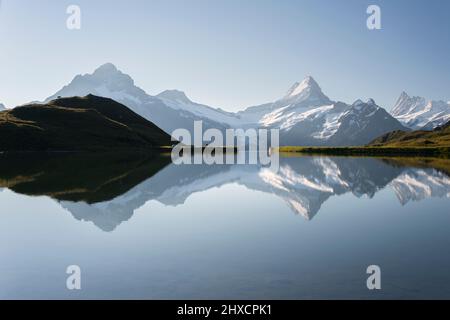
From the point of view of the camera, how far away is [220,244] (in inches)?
1161

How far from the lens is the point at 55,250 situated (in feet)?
90.8

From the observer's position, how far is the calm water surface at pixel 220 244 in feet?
67.1

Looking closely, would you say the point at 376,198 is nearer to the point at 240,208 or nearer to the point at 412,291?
the point at 240,208

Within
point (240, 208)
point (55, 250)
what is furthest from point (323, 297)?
point (240, 208)

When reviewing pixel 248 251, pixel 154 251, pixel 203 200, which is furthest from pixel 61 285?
pixel 203 200

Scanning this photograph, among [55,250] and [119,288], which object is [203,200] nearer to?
[55,250]

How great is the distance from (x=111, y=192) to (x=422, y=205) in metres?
39.0

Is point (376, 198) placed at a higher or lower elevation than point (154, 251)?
higher

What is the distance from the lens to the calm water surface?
2045cm

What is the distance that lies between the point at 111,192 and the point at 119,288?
123 ft
